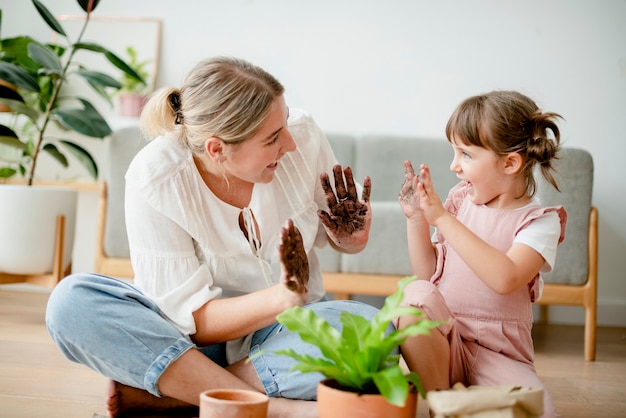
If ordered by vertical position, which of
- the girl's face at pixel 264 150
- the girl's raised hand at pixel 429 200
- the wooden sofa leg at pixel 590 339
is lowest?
the wooden sofa leg at pixel 590 339

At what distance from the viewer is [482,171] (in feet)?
4.76

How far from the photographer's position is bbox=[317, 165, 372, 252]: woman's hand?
4.76 feet

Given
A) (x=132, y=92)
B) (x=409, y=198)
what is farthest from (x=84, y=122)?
(x=409, y=198)

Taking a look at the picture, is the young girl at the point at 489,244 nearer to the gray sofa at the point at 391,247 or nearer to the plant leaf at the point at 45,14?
the gray sofa at the point at 391,247

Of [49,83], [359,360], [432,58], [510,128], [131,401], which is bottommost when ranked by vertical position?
[131,401]

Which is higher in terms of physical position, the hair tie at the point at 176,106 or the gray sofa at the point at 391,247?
the hair tie at the point at 176,106

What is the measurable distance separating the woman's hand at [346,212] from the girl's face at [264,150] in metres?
0.11

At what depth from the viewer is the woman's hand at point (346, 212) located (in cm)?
145

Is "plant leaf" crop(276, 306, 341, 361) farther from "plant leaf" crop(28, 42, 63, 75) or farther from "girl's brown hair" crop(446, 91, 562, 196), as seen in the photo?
"plant leaf" crop(28, 42, 63, 75)

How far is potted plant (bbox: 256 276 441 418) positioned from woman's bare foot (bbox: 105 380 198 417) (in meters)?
0.52

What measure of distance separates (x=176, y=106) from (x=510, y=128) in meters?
0.72

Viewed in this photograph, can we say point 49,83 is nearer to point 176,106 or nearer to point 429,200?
point 176,106

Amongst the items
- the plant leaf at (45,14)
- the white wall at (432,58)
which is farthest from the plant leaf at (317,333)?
the white wall at (432,58)

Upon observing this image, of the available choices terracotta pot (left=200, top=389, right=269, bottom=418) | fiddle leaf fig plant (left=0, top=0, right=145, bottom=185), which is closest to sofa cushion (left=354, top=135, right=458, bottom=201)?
fiddle leaf fig plant (left=0, top=0, right=145, bottom=185)
